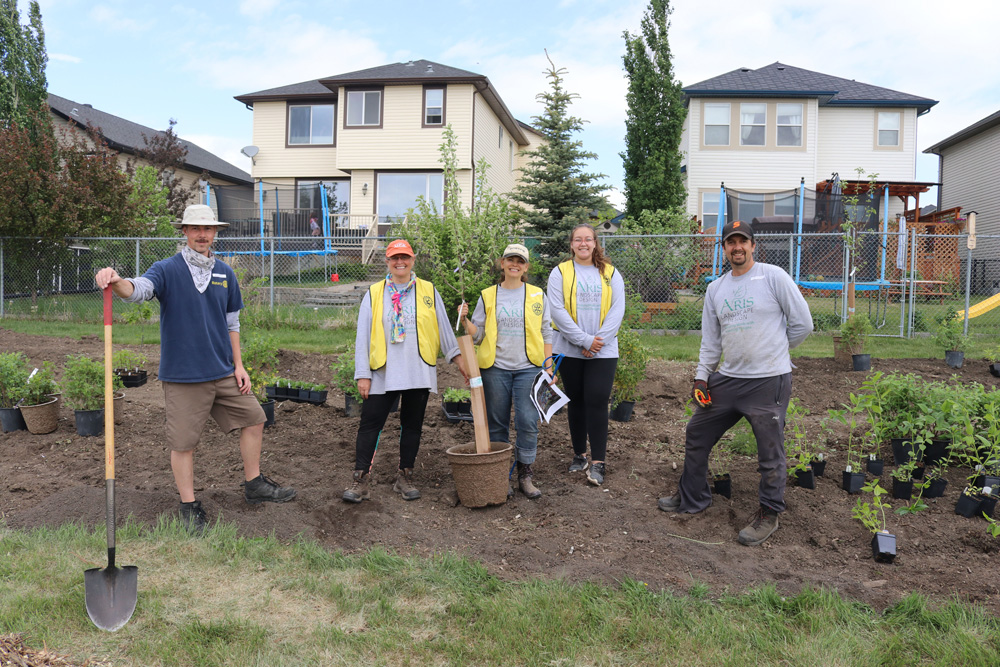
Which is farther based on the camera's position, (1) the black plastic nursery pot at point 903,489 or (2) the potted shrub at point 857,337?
(2) the potted shrub at point 857,337

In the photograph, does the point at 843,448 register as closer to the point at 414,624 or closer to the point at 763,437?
the point at 763,437

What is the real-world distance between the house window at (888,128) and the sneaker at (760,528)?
76.8ft

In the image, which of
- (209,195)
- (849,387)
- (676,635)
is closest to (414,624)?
(676,635)

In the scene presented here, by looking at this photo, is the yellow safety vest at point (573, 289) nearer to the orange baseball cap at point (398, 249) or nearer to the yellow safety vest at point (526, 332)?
the yellow safety vest at point (526, 332)

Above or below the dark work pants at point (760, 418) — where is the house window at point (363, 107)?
above

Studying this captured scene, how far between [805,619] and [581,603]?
97cm

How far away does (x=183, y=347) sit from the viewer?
423 centimetres

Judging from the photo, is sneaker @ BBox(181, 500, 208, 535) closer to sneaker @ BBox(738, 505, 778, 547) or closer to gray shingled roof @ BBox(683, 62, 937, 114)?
sneaker @ BBox(738, 505, 778, 547)

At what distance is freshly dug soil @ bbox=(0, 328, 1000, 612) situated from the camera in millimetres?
3635

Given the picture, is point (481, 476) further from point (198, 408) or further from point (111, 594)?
point (111, 594)

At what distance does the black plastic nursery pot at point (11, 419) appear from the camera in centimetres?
623

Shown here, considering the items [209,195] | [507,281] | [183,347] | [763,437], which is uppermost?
[209,195]

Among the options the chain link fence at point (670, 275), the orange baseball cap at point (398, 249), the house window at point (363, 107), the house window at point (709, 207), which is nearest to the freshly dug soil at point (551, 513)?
the orange baseball cap at point (398, 249)

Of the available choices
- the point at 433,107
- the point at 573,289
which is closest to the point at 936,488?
the point at 573,289
